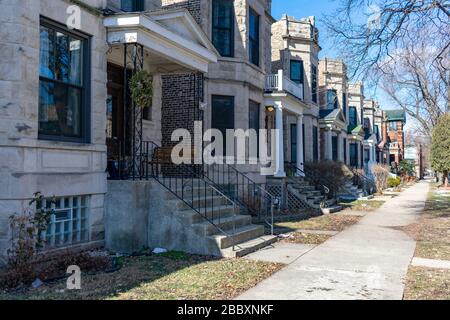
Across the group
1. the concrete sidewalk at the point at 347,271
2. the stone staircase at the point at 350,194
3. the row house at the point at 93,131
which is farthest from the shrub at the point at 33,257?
the stone staircase at the point at 350,194

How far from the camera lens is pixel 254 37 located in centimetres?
1577

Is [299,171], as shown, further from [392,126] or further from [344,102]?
[392,126]

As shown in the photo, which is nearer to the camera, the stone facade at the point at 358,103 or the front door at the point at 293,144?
the front door at the point at 293,144

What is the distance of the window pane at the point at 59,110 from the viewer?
23.8ft

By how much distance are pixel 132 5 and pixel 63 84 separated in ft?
15.1

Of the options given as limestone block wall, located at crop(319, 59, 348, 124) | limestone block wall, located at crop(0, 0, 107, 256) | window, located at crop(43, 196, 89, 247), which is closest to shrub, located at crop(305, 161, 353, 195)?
limestone block wall, located at crop(319, 59, 348, 124)

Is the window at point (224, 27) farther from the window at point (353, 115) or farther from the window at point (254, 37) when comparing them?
the window at point (353, 115)

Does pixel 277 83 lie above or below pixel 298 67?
below

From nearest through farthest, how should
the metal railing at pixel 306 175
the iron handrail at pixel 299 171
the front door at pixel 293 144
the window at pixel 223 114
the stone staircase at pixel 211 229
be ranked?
1. the stone staircase at pixel 211 229
2. the window at pixel 223 114
3. the iron handrail at pixel 299 171
4. the metal railing at pixel 306 175
5. the front door at pixel 293 144

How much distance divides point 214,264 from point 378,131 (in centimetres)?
5091

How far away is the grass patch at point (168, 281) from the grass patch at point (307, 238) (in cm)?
263

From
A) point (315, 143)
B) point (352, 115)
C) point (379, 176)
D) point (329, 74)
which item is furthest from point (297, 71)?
point (352, 115)

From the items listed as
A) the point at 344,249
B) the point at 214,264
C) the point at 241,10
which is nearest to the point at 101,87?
the point at 214,264

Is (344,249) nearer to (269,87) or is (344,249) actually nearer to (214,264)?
(214,264)
